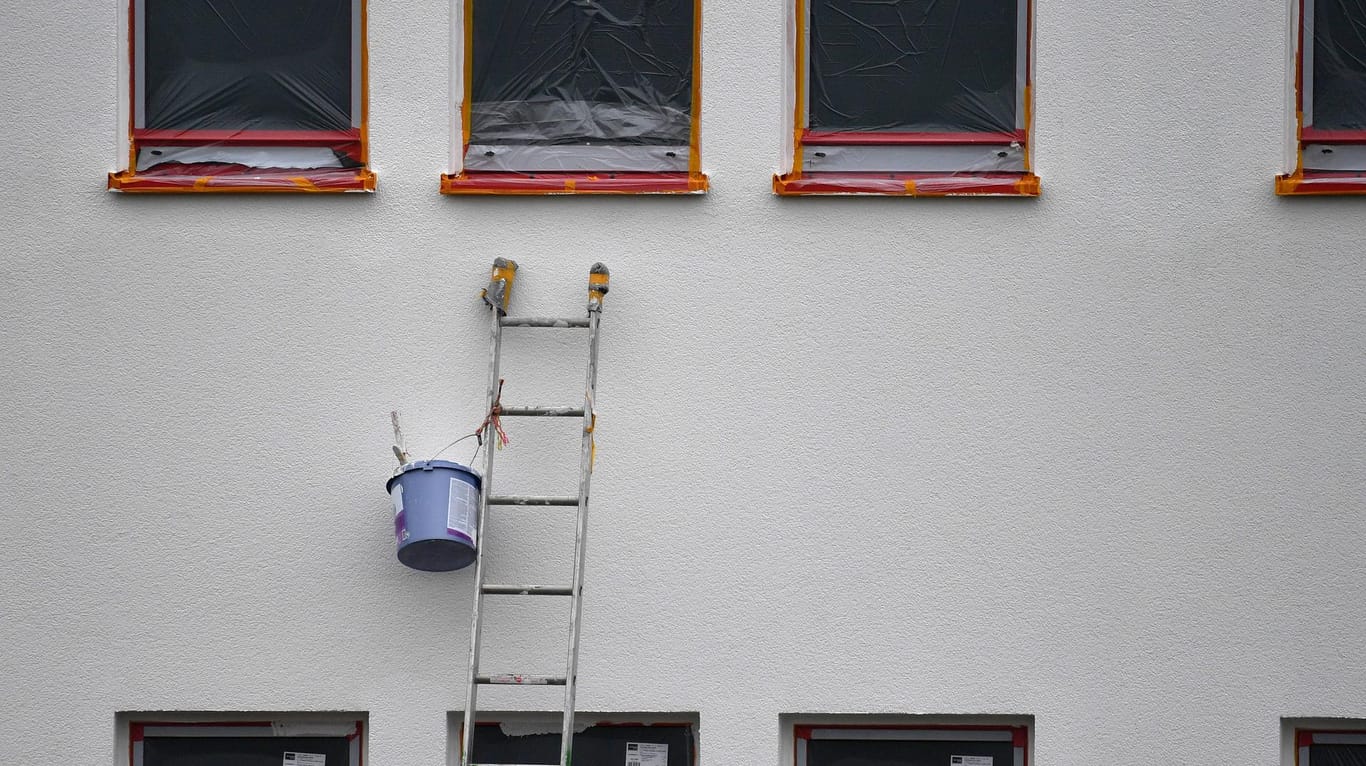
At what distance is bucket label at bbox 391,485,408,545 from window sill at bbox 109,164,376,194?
104 cm

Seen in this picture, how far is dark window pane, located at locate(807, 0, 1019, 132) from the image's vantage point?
466 centimetres

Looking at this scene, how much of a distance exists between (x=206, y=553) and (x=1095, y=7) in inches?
139

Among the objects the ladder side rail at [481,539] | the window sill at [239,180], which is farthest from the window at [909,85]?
the window sill at [239,180]

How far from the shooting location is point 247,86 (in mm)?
4676

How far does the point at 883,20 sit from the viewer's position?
184 inches

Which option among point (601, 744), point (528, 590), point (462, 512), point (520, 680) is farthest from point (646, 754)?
point (462, 512)

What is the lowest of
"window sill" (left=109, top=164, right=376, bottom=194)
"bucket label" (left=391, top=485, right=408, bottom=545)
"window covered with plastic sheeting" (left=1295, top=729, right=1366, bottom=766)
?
"window covered with plastic sheeting" (left=1295, top=729, right=1366, bottom=766)

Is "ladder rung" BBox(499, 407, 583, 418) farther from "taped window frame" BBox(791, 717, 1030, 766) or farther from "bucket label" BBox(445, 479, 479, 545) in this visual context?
"taped window frame" BBox(791, 717, 1030, 766)

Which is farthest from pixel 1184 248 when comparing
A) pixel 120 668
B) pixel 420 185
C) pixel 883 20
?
pixel 120 668

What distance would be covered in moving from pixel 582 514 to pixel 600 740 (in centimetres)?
85

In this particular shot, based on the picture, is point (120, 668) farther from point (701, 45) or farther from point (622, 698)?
point (701, 45)

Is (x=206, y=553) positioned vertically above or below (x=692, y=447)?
below

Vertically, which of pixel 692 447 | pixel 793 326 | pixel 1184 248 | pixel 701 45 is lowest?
pixel 692 447

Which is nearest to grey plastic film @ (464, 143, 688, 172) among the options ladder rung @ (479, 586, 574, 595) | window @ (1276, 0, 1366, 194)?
ladder rung @ (479, 586, 574, 595)
